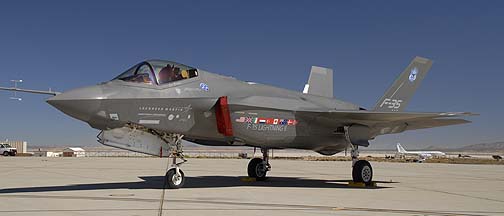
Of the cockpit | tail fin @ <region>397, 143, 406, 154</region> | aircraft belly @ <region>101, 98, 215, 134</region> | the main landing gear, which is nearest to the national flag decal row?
aircraft belly @ <region>101, 98, 215, 134</region>

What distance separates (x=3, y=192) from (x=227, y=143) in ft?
19.0

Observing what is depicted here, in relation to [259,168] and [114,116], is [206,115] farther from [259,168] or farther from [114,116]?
[259,168]

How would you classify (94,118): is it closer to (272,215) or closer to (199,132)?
(199,132)

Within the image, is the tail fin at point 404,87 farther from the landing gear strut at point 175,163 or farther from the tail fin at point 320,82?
the landing gear strut at point 175,163

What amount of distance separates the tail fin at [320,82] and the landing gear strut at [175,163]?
684 centimetres

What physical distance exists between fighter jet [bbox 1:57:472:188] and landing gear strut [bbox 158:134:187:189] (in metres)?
0.02

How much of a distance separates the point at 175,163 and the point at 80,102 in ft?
9.48

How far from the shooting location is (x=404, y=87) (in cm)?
1702

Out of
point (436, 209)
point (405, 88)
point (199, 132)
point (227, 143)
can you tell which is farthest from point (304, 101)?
point (436, 209)

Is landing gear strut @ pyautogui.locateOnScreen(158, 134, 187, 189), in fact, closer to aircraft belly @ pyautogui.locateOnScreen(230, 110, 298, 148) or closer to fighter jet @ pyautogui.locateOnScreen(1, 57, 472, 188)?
fighter jet @ pyautogui.locateOnScreen(1, 57, 472, 188)

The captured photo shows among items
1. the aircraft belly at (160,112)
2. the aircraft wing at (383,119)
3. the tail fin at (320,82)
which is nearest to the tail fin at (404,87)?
the aircraft wing at (383,119)

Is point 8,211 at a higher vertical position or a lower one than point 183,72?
lower

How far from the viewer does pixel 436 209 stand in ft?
27.8

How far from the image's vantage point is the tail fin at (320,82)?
57.3 feet
